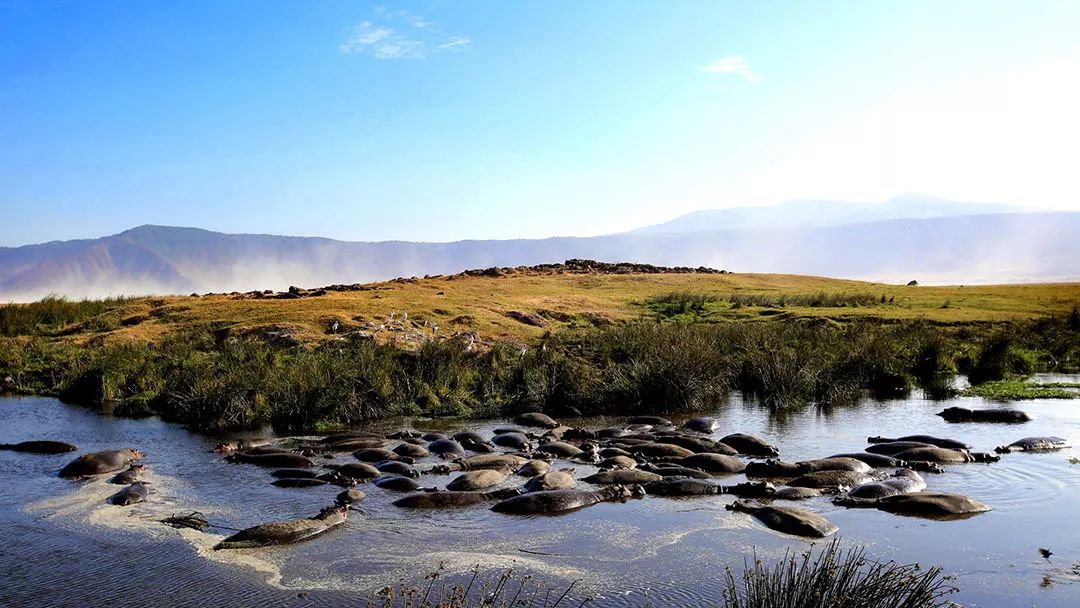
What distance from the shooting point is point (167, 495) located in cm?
1338

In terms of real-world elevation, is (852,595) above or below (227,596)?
above

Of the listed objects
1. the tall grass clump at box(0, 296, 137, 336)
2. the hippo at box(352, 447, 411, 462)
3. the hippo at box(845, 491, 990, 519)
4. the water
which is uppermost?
the tall grass clump at box(0, 296, 137, 336)

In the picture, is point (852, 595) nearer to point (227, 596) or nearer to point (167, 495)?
point (227, 596)

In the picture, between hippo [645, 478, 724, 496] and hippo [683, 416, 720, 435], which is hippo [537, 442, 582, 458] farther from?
hippo [683, 416, 720, 435]

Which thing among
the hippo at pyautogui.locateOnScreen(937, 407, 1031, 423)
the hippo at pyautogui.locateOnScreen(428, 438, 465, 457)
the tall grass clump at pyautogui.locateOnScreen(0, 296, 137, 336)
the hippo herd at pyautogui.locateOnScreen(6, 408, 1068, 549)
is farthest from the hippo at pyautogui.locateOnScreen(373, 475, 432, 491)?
the tall grass clump at pyautogui.locateOnScreen(0, 296, 137, 336)

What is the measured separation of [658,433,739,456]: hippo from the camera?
1561 cm

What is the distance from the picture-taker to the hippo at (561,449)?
15844 millimetres

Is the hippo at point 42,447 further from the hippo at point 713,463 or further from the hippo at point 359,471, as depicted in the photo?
the hippo at point 713,463

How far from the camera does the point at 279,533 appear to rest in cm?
1089

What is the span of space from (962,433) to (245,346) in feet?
61.8

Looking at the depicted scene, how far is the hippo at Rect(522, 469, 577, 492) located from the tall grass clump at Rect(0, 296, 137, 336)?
27.0m

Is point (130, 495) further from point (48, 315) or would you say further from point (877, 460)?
point (48, 315)

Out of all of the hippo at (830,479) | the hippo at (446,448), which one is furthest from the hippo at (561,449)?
the hippo at (830,479)

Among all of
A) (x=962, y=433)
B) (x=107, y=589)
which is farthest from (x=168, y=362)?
(x=962, y=433)
